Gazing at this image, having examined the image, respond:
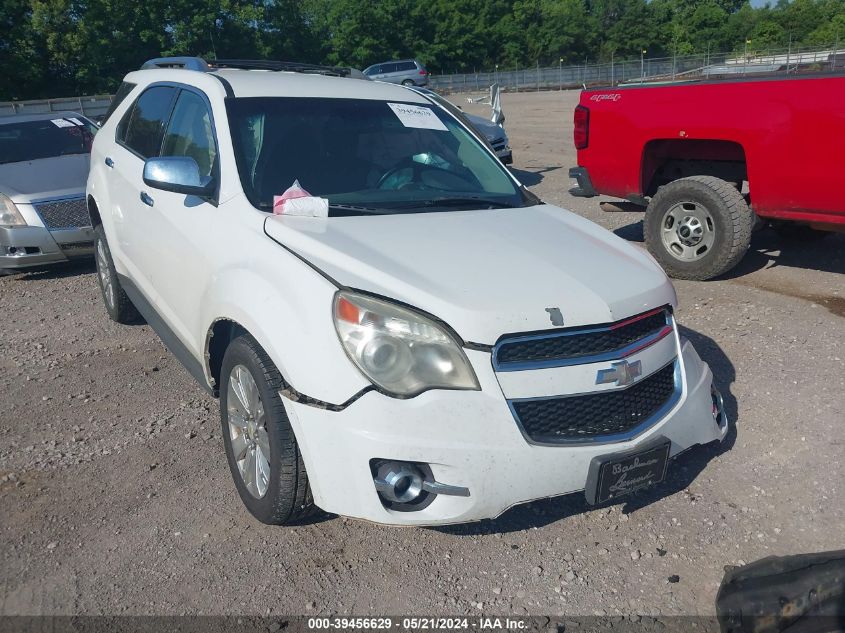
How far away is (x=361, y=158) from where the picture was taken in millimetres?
4031

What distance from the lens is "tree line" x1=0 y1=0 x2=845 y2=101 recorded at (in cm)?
4928

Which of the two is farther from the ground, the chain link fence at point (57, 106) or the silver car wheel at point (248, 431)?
the chain link fence at point (57, 106)

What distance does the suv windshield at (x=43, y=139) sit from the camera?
27.9 feet

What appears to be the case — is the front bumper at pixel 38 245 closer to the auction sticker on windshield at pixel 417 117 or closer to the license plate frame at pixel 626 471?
the auction sticker on windshield at pixel 417 117

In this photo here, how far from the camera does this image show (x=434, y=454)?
2.71 m

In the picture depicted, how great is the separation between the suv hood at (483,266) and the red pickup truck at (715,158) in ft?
9.45

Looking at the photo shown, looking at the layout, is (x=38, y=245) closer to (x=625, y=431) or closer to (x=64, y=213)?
(x=64, y=213)

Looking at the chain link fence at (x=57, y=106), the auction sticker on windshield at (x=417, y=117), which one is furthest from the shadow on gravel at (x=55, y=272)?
the chain link fence at (x=57, y=106)

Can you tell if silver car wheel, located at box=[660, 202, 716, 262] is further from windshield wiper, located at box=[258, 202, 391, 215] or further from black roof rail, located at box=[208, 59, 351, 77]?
Result: windshield wiper, located at box=[258, 202, 391, 215]

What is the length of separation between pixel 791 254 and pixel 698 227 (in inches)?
55.2

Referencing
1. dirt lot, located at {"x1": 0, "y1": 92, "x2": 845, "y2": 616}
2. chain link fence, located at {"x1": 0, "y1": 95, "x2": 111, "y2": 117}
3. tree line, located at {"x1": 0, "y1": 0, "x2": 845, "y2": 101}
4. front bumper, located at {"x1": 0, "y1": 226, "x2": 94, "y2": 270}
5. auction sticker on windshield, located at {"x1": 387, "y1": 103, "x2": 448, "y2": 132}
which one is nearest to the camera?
dirt lot, located at {"x1": 0, "y1": 92, "x2": 845, "y2": 616}

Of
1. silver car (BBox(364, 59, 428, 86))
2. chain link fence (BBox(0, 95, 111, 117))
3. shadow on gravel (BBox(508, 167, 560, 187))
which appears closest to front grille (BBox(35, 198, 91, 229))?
shadow on gravel (BBox(508, 167, 560, 187))

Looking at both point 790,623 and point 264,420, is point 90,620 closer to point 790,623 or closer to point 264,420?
point 264,420

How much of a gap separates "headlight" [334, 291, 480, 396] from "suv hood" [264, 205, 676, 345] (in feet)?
0.21
